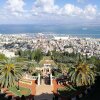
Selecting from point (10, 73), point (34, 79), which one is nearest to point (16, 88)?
point (10, 73)

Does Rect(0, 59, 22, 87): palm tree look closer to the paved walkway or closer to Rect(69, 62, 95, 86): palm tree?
the paved walkway

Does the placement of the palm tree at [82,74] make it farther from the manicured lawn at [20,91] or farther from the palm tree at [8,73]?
the palm tree at [8,73]

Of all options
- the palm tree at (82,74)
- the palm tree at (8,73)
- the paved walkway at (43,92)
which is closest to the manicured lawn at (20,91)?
→ the palm tree at (8,73)

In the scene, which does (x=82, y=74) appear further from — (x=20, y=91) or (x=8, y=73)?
(x=8, y=73)

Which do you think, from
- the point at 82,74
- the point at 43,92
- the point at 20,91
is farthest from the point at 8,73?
the point at 82,74

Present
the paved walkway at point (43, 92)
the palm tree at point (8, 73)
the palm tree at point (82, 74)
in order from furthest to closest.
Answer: the palm tree at point (82, 74), the palm tree at point (8, 73), the paved walkway at point (43, 92)

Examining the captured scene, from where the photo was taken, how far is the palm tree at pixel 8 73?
37594 mm

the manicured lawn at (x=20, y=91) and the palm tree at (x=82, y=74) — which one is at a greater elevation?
the palm tree at (x=82, y=74)

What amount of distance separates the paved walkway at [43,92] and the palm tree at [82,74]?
3876 mm

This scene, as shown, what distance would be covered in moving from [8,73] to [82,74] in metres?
9.77

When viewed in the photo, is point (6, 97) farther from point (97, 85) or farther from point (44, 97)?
point (97, 85)

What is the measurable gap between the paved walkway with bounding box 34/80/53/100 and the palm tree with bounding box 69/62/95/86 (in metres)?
3.88

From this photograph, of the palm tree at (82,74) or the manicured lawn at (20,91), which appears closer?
the manicured lawn at (20,91)

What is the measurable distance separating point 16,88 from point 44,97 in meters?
4.89
